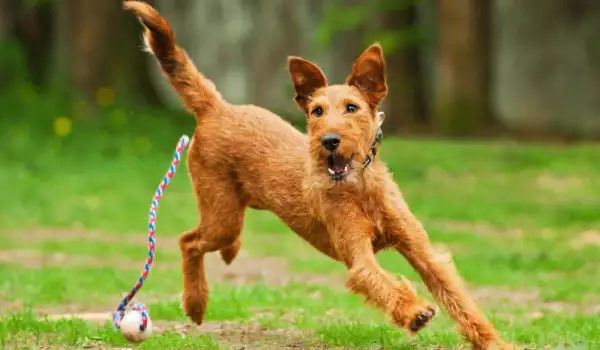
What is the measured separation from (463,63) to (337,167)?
1353 cm

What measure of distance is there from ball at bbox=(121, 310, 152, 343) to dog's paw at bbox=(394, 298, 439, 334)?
1594 millimetres

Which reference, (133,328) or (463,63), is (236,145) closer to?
(133,328)

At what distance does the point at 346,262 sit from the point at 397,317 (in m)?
0.62

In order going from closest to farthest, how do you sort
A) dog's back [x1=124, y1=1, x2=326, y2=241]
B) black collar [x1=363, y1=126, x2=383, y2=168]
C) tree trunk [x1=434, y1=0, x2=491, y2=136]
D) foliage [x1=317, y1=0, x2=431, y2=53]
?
black collar [x1=363, y1=126, x2=383, y2=168]
dog's back [x1=124, y1=1, x2=326, y2=241]
tree trunk [x1=434, y1=0, x2=491, y2=136]
foliage [x1=317, y1=0, x2=431, y2=53]

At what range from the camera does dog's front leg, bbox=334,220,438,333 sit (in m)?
5.64

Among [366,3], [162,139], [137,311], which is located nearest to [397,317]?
[137,311]

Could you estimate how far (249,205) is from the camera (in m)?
7.23

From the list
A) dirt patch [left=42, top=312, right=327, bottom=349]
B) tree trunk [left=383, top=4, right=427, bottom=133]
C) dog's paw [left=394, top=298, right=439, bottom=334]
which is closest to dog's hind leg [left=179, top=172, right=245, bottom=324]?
dirt patch [left=42, top=312, right=327, bottom=349]

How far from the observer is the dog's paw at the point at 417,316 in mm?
5609

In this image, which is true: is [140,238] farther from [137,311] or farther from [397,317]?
[397,317]

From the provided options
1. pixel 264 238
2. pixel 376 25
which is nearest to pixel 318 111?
pixel 264 238

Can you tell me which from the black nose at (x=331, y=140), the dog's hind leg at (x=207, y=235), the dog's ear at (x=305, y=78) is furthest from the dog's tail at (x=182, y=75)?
the black nose at (x=331, y=140)

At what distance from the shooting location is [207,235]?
23.7ft

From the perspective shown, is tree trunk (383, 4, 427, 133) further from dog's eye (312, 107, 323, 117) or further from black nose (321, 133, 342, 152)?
black nose (321, 133, 342, 152)
